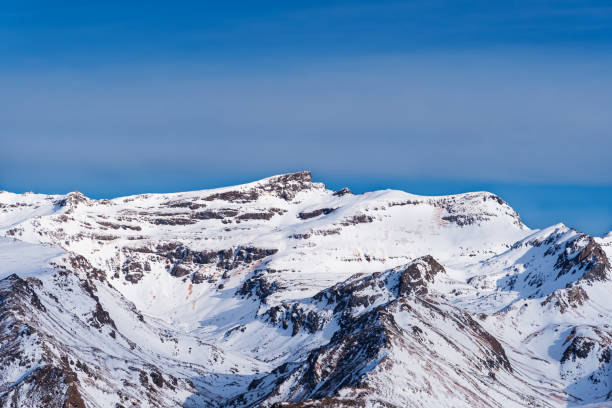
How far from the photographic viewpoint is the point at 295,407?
188 metres

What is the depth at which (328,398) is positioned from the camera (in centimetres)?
19625

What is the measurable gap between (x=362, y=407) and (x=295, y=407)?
1504cm

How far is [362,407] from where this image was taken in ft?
647

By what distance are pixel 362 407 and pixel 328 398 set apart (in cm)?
650

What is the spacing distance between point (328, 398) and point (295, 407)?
32.2ft
